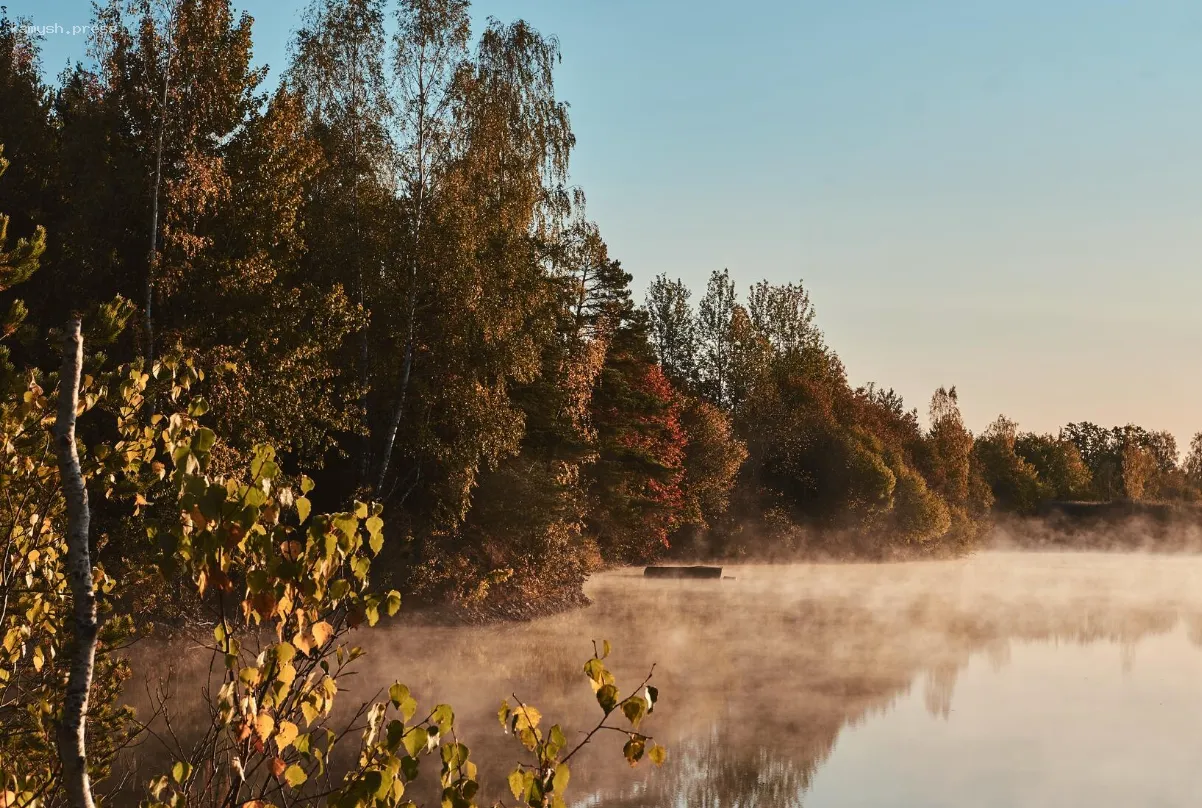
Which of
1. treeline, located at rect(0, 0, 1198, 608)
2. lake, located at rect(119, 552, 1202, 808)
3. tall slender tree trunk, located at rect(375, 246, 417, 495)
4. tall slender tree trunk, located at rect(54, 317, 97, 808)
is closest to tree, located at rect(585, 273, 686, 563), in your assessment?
treeline, located at rect(0, 0, 1198, 608)

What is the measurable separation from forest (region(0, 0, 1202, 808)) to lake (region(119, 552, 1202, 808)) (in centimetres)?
311

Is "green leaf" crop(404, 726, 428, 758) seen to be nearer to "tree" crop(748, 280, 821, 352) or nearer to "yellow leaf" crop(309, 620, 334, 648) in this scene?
"yellow leaf" crop(309, 620, 334, 648)

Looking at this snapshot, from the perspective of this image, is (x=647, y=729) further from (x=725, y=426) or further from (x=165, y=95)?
(x=725, y=426)

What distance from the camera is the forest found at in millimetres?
4371

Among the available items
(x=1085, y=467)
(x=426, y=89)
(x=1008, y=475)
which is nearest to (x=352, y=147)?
(x=426, y=89)

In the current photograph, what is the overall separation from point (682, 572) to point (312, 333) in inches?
919

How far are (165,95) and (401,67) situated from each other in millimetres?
7271

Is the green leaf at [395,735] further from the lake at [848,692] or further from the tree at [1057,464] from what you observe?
the tree at [1057,464]

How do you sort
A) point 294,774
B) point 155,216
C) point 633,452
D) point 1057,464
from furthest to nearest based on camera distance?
point 1057,464
point 633,452
point 155,216
point 294,774

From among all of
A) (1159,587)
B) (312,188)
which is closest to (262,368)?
(312,188)

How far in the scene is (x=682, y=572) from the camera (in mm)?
39594

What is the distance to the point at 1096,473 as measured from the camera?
10156cm

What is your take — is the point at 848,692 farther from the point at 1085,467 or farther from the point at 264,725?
the point at 1085,467

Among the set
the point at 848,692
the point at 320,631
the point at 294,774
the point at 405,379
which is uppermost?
the point at 405,379
